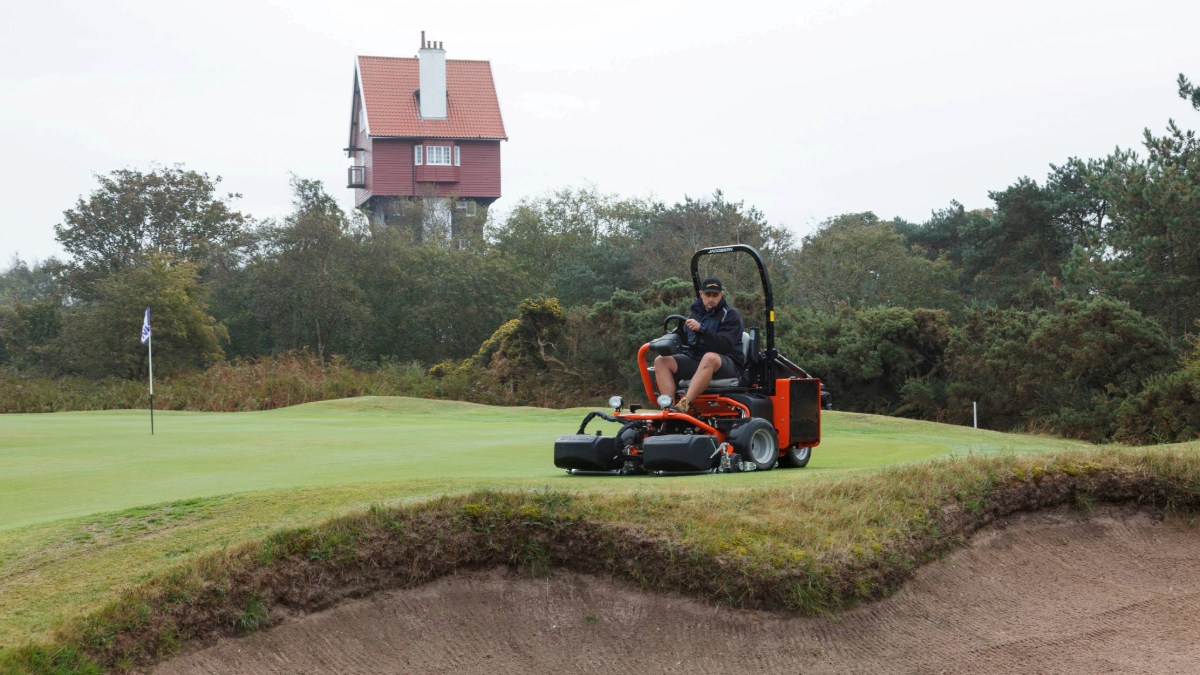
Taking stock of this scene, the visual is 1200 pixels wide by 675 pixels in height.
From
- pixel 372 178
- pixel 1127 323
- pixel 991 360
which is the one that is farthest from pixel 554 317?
pixel 372 178

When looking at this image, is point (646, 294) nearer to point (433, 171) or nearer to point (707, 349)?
point (707, 349)

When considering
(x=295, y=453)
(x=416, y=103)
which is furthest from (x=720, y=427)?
(x=416, y=103)

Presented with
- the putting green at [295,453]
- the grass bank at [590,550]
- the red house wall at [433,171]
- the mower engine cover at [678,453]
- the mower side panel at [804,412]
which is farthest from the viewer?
the red house wall at [433,171]

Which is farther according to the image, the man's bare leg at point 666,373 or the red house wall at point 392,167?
the red house wall at point 392,167

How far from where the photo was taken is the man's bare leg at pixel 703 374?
9875 mm

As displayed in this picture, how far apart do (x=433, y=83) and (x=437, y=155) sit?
4334mm

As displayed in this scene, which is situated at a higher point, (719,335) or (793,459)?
(719,335)

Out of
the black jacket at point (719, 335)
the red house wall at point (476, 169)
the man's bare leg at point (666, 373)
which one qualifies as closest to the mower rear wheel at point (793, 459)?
the black jacket at point (719, 335)

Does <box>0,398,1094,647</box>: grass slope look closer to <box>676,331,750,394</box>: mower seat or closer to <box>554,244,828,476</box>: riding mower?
<box>554,244,828,476</box>: riding mower

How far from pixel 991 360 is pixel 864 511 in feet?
64.0

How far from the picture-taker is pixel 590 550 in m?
6.39

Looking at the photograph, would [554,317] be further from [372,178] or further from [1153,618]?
[372,178]

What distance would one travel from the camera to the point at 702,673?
5770mm

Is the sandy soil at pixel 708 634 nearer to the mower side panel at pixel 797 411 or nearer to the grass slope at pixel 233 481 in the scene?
the grass slope at pixel 233 481
